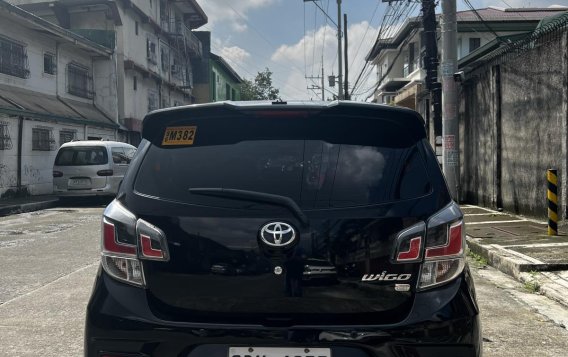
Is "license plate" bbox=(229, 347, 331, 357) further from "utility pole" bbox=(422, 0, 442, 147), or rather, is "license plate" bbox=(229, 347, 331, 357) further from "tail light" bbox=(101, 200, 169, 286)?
"utility pole" bbox=(422, 0, 442, 147)

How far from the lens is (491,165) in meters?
12.9

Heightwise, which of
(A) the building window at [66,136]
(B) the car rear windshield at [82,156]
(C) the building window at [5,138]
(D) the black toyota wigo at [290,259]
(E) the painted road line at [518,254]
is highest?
(A) the building window at [66,136]

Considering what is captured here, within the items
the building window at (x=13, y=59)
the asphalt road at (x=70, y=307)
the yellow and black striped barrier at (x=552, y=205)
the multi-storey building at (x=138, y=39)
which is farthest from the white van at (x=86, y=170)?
the multi-storey building at (x=138, y=39)

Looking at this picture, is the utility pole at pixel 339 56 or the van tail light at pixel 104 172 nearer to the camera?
the van tail light at pixel 104 172

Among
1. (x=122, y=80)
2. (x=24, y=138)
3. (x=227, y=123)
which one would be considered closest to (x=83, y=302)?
(x=227, y=123)

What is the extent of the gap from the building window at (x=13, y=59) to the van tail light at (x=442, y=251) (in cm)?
1941

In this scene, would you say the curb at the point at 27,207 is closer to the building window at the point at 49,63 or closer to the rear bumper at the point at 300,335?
the building window at the point at 49,63

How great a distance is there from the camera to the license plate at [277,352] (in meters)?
2.03

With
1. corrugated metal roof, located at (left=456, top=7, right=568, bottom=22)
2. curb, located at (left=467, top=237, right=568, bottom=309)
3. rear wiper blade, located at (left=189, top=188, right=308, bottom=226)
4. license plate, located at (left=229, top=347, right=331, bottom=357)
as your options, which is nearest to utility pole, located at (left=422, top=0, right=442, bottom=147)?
curb, located at (left=467, top=237, right=568, bottom=309)

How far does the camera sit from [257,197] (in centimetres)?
216

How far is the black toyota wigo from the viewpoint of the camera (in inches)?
81.4

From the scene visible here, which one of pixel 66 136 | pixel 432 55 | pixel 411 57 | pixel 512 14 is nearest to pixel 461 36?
pixel 512 14

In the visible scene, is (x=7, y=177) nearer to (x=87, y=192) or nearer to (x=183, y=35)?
(x=87, y=192)

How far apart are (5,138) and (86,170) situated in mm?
4045
